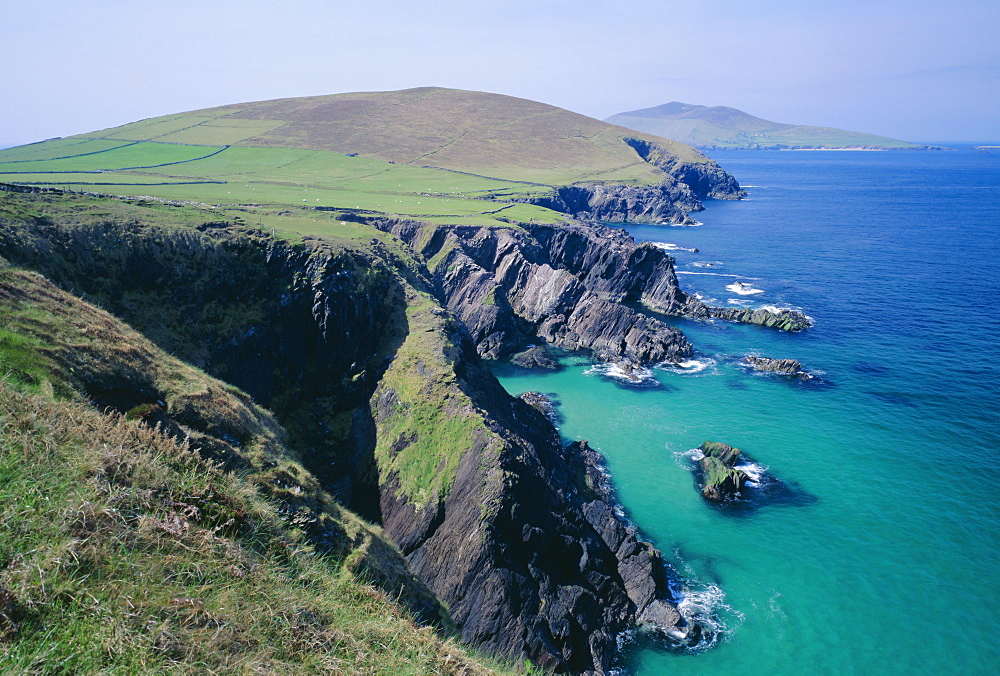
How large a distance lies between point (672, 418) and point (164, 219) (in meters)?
52.7

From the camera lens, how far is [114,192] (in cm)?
8462

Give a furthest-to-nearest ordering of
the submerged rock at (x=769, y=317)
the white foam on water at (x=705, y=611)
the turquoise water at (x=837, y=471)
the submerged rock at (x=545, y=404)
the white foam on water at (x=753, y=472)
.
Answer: the submerged rock at (x=769, y=317), the submerged rock at (x=545, y=404), the white foam on water at (x=753, y=472), the turquoise water at (x=837, y=471), the white foam on water at (x=705, y=611)

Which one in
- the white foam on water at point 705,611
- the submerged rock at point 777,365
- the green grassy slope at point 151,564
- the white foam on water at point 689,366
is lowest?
the white foam on water at point 705,611

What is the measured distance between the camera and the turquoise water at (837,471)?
30797 millimetres

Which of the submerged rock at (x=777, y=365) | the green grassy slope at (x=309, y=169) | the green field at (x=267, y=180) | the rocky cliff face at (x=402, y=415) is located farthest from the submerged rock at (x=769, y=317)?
the rocky cliff face at (x=402, y=415)

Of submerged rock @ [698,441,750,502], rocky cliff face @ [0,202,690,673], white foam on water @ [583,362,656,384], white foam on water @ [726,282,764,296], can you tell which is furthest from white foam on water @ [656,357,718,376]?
white foam on water @ [726,282,764,296]

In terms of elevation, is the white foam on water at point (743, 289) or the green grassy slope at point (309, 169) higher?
the green grassy slope at point (309, 169)

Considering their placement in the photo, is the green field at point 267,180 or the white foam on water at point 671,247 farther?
the white foam on water at point 671,247

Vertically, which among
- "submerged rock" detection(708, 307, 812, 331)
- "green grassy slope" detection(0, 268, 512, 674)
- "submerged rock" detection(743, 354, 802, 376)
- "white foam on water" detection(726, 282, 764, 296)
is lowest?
"submerged rock" detection(743, 354, 802, 376)

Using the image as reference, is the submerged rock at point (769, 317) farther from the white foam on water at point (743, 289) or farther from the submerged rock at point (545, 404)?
the submerged rock at point (545, 404)

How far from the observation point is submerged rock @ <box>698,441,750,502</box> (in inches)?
1676

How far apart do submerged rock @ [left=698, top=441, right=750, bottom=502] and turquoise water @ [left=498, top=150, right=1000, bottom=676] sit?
1372mm

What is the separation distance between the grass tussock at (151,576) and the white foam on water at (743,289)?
3822 inches

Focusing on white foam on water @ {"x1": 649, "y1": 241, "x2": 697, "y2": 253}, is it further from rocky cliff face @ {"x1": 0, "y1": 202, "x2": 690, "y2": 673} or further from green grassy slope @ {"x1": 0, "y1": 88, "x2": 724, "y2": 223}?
rocky cliff face @ {"x1": 0, "y1": 202, "x2": 690, "y2": 673}
